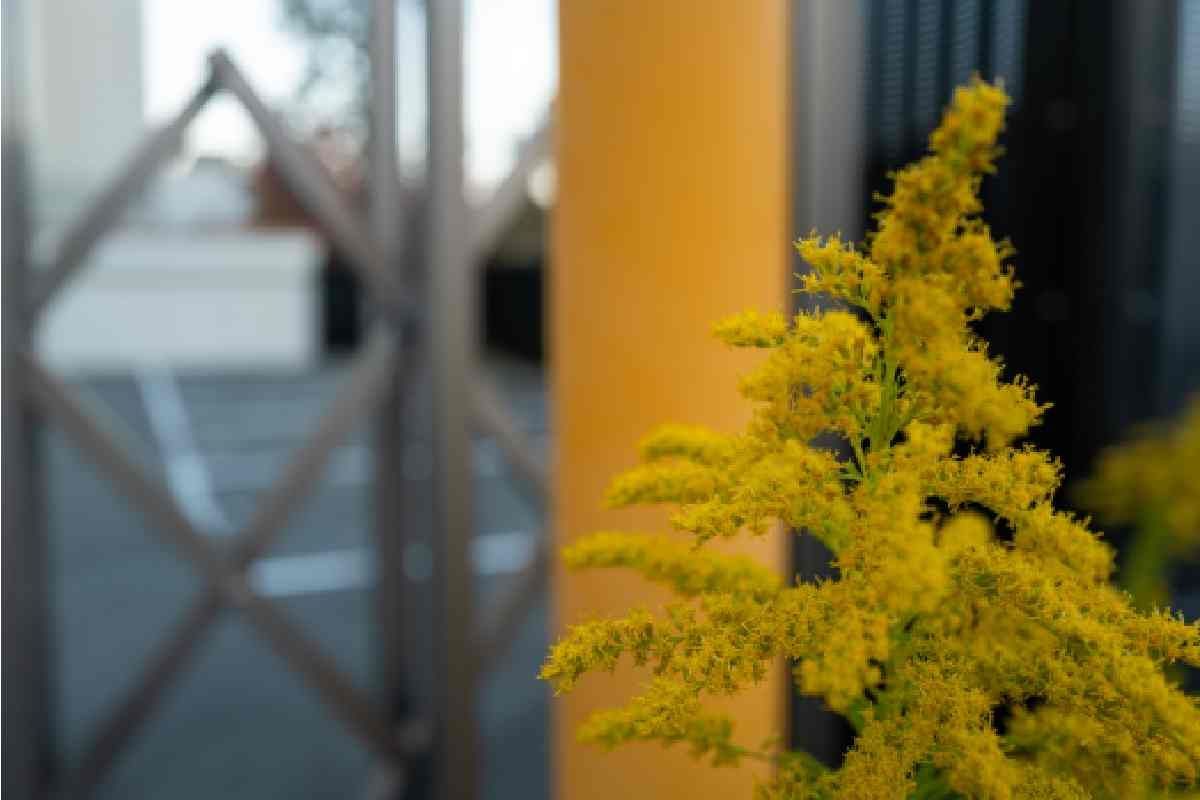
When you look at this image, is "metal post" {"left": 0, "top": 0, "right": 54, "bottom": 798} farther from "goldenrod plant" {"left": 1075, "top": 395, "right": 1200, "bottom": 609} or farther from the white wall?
"goldenrod plant" {"left": 1075, "top": 395, "right": 1200, "bottom": 609}

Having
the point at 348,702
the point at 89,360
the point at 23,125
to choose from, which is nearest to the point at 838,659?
the point at 23,125

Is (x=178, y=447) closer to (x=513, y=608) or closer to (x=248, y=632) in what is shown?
(x=248, y=632)

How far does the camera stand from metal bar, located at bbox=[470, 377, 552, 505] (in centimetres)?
207

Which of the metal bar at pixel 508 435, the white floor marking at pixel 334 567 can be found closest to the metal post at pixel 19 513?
the metal bar at pixel 508 435

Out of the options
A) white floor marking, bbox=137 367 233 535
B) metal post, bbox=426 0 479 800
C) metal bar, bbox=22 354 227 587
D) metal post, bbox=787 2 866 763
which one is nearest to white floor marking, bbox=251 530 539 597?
white floor marking, bbox=137 367 233 535

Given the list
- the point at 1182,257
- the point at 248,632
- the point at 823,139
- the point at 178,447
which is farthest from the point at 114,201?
the point at 178,447

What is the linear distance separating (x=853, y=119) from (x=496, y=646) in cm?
131

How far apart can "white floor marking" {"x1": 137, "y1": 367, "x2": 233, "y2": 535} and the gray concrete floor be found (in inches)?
0.8

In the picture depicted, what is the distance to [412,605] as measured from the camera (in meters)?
2.12

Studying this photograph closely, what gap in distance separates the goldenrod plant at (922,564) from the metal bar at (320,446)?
4.85ft

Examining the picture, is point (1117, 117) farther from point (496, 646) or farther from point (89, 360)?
point (89, 360)

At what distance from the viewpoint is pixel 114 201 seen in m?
1.71

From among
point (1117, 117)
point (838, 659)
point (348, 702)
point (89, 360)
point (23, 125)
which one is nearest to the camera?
point (838, 659)

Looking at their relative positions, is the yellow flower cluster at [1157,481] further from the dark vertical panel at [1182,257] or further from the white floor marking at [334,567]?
the white floor marking at [334,567]
